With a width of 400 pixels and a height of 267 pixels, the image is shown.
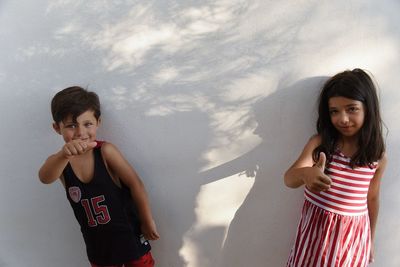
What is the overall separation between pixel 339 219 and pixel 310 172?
278 mm

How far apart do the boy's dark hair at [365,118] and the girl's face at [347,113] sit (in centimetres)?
2

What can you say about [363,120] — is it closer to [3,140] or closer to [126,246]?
[126,246]

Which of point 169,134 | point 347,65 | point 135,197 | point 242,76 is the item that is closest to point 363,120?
point 347,65

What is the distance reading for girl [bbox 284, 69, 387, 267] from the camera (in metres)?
1.25

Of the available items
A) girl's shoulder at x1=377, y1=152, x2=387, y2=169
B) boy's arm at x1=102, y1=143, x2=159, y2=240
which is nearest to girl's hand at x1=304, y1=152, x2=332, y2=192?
girl's shoulder at x1=377, y1=152, x2=387, y2=169

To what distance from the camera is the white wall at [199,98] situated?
1.36 metres

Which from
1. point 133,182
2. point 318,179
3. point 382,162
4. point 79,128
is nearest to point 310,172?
point 318,179

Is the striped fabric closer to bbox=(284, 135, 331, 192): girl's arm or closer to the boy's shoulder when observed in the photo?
bbox=(284, 135, 331, 192): girl's arm

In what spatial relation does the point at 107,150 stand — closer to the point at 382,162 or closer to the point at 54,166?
the point at 54,166

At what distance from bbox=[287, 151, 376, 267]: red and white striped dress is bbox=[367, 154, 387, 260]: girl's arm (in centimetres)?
5

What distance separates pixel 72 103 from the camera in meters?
1.30

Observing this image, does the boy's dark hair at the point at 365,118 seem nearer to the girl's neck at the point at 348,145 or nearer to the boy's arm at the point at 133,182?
the girl's neck at the point at 348,145

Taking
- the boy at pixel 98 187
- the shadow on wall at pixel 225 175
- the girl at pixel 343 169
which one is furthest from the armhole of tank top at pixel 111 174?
the girl at pixel 343 169

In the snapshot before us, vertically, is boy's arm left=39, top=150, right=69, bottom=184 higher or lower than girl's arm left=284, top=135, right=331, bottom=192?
higher
